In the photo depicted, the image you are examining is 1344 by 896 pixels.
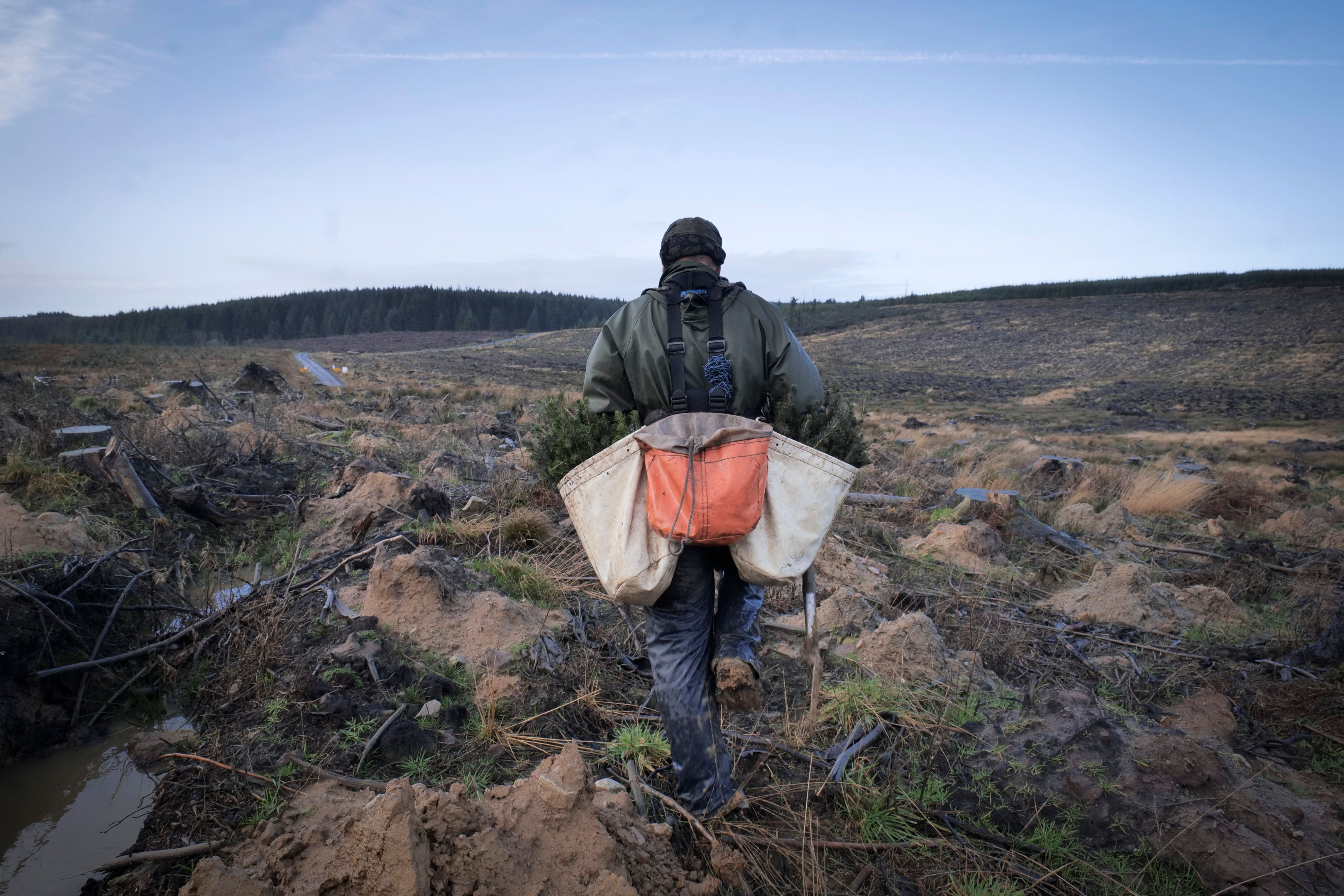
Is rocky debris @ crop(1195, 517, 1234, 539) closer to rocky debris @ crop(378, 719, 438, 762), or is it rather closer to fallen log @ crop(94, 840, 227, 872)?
rocky debris @ crop(378, 719, 438, 762)

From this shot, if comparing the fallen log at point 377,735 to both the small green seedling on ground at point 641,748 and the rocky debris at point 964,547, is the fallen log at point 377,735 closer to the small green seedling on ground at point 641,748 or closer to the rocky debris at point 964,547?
the small green seedling on ground at point 641,748

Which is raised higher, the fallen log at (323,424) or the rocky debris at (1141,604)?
the fallen log at (323,424)

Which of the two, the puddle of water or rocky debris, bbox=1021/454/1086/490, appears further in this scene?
rocky debris, bbox=1021/454/1086/490

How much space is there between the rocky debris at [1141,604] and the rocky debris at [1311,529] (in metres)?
2.41

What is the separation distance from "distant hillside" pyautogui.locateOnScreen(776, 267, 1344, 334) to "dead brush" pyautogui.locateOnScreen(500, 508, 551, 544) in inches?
1782

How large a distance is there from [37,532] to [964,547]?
7406 mm

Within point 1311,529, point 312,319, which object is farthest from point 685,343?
point 312,319

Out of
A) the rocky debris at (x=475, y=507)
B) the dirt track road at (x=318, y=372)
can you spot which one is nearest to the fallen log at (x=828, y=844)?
the rocky debris at (x=475, y=507)

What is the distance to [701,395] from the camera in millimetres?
2350

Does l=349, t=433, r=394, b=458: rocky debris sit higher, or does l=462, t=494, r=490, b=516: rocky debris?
l=349, t=433, r=394, b=458: rocky debris

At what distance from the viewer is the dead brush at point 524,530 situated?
17.2 ft

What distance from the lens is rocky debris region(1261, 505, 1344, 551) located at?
6.30 m

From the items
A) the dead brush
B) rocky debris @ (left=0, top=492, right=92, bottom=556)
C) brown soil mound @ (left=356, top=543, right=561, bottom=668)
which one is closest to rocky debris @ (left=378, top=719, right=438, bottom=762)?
brown soil mound @ (left=356, top=543, right=561, bottom=668)

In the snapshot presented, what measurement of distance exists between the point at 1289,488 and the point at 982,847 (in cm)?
1140
